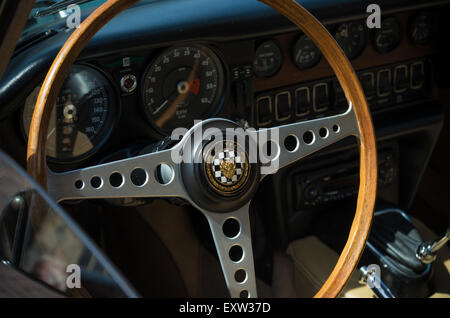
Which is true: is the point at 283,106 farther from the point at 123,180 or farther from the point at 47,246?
the point at 47,246

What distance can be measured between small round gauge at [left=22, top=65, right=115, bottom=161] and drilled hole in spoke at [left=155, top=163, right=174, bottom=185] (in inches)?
14.0

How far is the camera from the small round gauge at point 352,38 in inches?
79.6

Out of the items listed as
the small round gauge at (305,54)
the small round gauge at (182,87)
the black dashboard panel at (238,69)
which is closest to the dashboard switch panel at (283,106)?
the black dashboard panel at (238,69)

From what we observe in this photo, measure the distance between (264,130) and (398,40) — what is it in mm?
1088

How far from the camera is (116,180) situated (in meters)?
1.25

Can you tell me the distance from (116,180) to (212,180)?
0.21 meters

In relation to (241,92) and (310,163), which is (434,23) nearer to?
(310,163)

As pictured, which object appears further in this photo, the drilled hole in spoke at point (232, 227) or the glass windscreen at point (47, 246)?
the drilled hole in spoke at point (232, 227)

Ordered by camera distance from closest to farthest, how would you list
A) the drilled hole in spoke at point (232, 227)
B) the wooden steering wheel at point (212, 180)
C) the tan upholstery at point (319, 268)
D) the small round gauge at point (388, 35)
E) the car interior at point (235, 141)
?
1. the wooden steering wheel at point (212, 180)
2. the car interior at point (235, 141)
3. the drilled hole in spoke at point (232, 227)
4. the tan upholstery at point (319, 268)
5. the small round gauge at point (388, 35)

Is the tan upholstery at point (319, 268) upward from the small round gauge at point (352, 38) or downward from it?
downward

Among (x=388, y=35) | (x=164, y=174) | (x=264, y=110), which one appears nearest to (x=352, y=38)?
(x=388, y=35)

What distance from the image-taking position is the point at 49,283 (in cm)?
88

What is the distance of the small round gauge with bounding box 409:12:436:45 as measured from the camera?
2197 mm

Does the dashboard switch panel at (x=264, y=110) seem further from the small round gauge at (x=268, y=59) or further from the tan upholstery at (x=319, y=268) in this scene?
the tan upholstery at (x=319, y=268)
